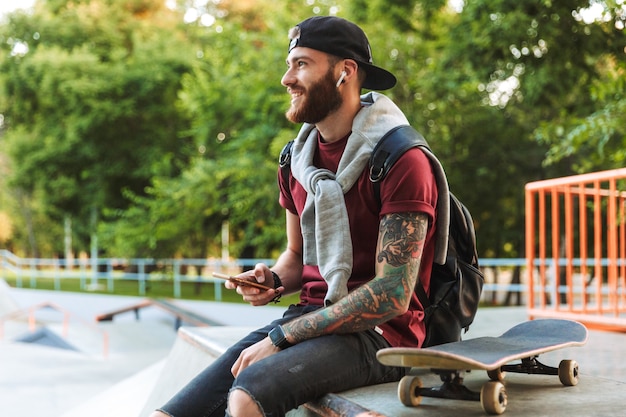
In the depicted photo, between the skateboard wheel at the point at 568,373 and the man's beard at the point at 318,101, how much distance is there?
3.97ft

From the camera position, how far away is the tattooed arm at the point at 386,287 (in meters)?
2.31

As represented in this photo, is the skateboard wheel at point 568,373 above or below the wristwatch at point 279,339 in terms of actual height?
below

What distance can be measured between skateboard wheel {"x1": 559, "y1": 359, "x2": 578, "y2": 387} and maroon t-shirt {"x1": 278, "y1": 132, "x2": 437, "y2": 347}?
0.51 meters

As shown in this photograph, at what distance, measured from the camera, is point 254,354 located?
7.84 ft

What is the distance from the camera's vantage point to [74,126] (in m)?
23.6

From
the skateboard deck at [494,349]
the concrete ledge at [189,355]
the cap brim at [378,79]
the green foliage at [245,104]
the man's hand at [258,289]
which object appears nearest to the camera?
the skateboard deck at [494,349]

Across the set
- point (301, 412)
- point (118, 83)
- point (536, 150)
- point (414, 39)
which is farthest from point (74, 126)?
point (301, 412)

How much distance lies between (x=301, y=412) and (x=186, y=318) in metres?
9.59

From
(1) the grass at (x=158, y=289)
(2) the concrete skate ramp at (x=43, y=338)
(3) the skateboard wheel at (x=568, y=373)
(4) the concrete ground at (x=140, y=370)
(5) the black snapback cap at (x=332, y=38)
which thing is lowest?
(1) the grass at (x=158, y=289)

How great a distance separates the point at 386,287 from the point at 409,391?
1.07 feet

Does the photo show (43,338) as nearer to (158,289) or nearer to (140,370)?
(140,370)

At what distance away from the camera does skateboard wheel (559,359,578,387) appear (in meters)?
2.60

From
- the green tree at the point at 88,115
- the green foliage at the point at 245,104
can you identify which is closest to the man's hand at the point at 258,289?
the green foliage at the point at 245,104

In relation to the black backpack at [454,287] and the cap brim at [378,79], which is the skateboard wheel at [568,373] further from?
the cap brim at [378,79]
